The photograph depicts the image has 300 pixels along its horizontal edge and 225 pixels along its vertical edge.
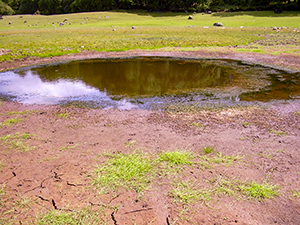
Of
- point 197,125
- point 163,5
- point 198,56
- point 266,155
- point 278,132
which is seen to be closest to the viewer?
point 266,155

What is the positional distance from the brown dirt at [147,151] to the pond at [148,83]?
3.51ft

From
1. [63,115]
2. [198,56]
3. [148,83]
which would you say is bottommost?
[63,115]

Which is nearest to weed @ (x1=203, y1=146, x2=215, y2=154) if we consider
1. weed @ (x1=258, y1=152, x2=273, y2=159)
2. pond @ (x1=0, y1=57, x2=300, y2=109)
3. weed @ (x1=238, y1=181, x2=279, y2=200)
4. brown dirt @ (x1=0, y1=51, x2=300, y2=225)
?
brown dirt @ (x1=0, y1=51, x2=300, y2=225)

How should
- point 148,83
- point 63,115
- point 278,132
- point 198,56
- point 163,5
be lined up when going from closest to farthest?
point 278,132 → point 63,115 → point 148,83 → point 198,56 → point 163,5

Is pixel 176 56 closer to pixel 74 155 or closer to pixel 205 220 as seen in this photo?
pixel 74 155

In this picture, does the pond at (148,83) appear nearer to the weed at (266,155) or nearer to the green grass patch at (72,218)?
the weed at (266,155)

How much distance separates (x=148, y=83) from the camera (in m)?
9.99

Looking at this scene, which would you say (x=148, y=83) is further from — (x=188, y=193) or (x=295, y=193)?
(x=295, y=193)

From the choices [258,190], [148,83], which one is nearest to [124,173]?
[258,190]

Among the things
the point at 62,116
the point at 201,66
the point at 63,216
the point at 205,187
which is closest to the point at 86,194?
the point at 63,216

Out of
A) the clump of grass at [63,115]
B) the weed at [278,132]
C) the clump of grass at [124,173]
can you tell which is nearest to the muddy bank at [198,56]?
the weed at [278,132]

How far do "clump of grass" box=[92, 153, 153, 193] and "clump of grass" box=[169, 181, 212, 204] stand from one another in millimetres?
488

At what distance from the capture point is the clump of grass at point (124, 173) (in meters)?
3.80

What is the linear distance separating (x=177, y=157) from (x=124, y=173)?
1.11m
